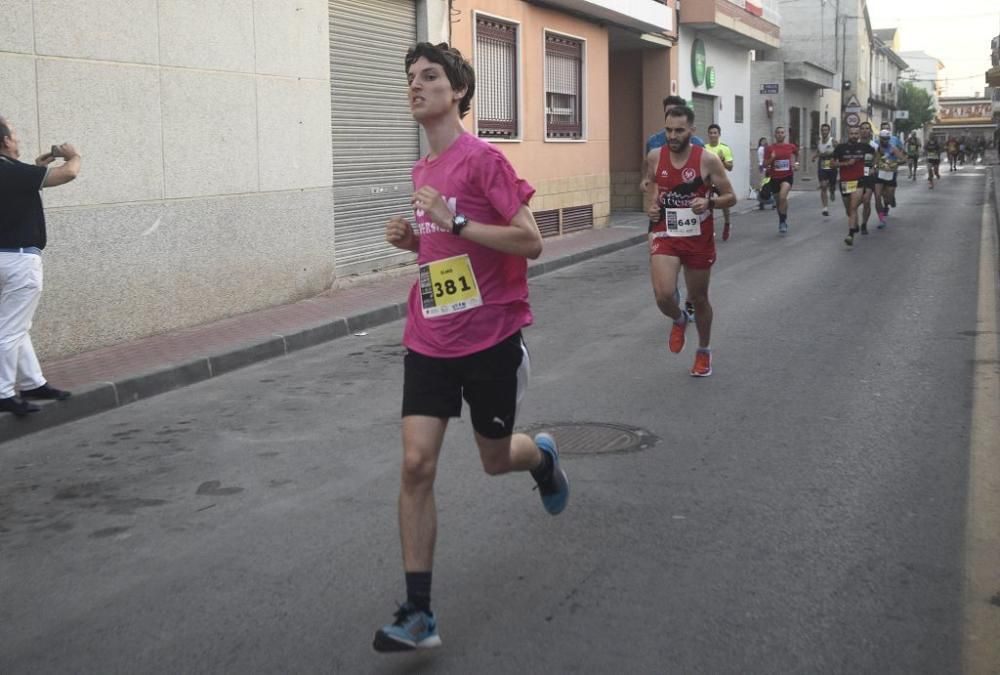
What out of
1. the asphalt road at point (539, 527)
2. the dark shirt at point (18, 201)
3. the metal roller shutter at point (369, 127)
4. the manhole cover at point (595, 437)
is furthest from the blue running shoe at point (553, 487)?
the metal roller shutter at point (369, 127)

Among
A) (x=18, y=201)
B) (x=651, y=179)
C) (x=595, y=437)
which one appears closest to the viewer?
(x=595, y=437)

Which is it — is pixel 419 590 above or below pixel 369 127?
below

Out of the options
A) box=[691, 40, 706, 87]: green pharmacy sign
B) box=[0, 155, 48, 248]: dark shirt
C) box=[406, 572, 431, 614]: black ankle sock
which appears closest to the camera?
box=[406, 572, 431, 614]: black ankle sock

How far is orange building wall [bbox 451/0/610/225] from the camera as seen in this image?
705 inches

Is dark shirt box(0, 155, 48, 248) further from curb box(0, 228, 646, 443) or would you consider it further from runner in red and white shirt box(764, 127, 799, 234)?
runner in red and white shirt box(764, 127, 799, 234)

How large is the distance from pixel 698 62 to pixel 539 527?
2526cm

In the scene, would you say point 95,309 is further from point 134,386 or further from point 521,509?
point 521,509

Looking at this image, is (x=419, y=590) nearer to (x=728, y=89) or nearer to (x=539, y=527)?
(x=539, y=527)

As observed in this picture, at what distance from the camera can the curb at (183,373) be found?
738 cm

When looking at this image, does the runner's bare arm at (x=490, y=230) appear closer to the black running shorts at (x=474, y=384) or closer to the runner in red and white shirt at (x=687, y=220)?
the black running shorts at (x=474, y=384)

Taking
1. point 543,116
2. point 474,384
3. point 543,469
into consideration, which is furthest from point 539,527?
point 543,116

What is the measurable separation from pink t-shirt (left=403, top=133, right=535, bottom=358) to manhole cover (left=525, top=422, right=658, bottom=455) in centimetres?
221

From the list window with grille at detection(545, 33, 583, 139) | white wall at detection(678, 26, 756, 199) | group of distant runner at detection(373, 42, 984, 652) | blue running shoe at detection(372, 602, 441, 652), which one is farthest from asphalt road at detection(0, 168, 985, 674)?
white wall at detection(678, 26, 756, 199)

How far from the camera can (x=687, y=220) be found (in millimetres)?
8109
